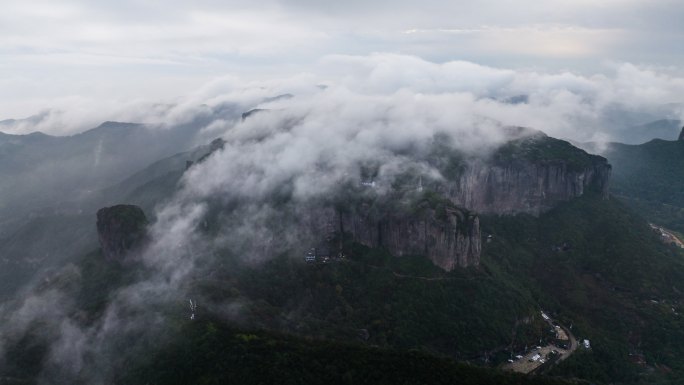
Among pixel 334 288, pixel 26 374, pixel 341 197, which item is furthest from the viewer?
pixel 341 197

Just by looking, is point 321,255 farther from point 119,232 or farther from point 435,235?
point 119,232

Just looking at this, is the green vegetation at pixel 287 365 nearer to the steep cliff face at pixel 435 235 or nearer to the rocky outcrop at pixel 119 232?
the steep cliff face at pixel 435 235

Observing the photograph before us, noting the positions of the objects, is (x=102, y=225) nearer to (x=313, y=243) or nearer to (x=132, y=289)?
(x=132, y=289)

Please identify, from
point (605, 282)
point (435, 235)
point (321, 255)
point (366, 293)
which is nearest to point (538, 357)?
point (435, 235)

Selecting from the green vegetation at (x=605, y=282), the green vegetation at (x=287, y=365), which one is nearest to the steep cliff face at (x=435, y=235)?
the green vegetation at (x=605, y=282)

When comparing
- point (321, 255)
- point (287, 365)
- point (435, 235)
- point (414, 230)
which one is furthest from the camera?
point (321, 255)

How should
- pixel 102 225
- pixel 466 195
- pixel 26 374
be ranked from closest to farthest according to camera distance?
pixel 26 374 → pixel 102 225 → pixel 466 195

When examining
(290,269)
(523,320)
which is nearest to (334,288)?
(290,269)

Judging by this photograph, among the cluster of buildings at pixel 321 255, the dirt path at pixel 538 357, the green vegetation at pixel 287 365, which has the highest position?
the green vegetation at pixel 287 365
